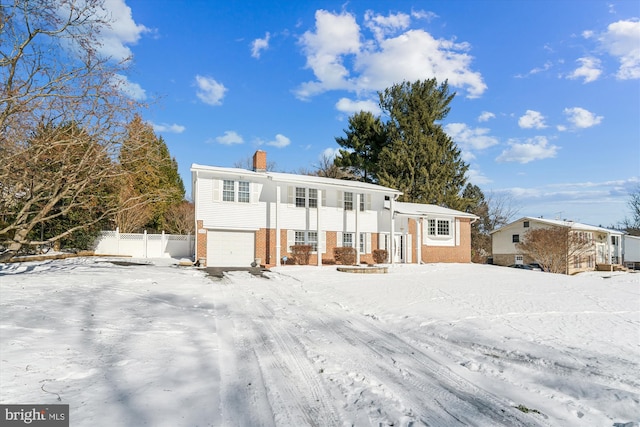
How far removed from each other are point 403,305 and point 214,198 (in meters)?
13.1

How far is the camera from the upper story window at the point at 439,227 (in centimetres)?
2533

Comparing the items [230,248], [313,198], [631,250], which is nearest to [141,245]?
[230,248]

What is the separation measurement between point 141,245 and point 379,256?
15140mm

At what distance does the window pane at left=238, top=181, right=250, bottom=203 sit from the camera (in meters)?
19.7

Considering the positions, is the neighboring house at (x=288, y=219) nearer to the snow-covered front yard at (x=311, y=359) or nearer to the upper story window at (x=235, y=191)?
the upper story window at (x=235, y=191)

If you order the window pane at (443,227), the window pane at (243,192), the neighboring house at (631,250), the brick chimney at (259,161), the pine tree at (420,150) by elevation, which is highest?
the pine tree at (420,150)

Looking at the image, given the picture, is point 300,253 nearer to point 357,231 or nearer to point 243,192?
point 357,231

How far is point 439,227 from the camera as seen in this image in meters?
25.6

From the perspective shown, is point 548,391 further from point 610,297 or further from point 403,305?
point 610,297

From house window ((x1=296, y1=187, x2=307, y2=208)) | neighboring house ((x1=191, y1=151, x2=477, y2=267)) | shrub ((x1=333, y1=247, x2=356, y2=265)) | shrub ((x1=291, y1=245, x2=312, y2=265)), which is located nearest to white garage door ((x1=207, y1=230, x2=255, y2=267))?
neighboring house ((x1=191, y1=151, x2=477, y2=267))

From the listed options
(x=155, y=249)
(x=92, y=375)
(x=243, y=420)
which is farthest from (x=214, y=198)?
(x=243, y=420)

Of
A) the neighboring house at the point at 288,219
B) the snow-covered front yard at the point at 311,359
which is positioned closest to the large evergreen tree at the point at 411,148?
the neighboring house at the point at 288,219

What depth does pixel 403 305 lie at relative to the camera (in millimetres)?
9078

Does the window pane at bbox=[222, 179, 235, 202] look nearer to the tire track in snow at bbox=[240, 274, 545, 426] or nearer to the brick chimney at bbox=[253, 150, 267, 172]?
the brick chimney at bbox=[253, 150, 267, 172]
